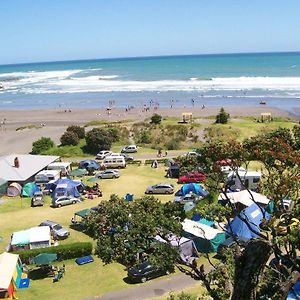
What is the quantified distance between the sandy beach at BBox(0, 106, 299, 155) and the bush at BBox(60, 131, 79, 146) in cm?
404

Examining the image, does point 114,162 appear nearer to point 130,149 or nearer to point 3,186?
point 130,149

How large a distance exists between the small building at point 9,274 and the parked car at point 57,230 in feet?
12.5

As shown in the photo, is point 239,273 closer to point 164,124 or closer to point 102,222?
point 102,222

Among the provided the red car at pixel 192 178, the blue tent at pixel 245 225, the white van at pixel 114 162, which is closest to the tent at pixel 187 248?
the blue tent at pixel 245 225

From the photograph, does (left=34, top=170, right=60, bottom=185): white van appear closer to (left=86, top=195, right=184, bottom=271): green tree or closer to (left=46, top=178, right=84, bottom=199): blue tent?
(left=46, top=178, right=84, bottom=199): blue tent

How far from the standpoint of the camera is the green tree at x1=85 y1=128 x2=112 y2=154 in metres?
46.7

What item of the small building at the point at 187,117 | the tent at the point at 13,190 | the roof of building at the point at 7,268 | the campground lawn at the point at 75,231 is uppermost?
the small building at the point at 187,117

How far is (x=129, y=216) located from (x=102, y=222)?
2.84 metres

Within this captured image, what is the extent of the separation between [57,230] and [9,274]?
6.75m

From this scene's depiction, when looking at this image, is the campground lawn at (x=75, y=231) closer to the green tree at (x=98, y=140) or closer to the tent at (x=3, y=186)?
the tent at (x=3, y=186)

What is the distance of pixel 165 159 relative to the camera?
42812 millimetres

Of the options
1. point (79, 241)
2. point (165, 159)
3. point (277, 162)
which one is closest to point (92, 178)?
point (165, 159)

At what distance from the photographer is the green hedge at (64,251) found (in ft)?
76.5

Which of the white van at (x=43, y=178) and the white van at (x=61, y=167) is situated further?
the white van at (x=61, y=167)
